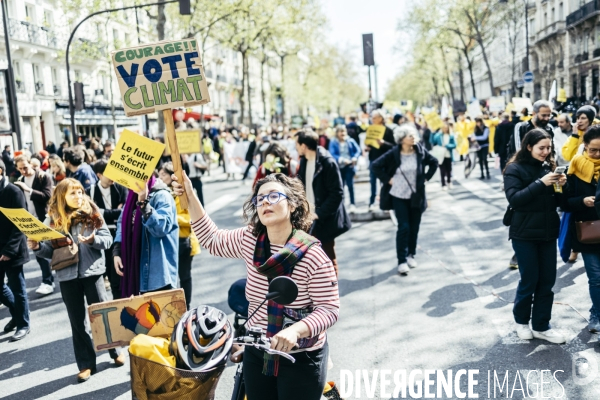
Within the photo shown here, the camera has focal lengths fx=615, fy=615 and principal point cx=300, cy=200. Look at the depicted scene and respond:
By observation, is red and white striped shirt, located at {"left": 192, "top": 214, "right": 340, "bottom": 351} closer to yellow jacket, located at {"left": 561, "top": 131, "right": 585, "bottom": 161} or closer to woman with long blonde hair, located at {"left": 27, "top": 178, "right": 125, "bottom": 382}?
woman with long blonde hair, located at {"left": 27, "top": 178, "right": 125, "bottom": 382}

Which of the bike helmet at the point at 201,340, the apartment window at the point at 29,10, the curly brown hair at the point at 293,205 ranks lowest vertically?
the bike helmet at the point at 201,340

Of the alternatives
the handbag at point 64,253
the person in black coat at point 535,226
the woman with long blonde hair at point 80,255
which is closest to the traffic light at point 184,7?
the woman with long blonde hair at point 80,255

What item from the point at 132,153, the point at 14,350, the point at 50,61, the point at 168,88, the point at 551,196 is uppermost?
the point at 50,61

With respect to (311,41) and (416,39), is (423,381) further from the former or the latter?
(416,39)

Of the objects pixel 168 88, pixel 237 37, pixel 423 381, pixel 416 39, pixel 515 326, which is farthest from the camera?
pixel 416 39

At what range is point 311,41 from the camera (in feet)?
140

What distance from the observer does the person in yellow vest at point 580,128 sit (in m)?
7.53

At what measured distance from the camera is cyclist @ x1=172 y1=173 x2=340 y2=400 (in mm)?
2754

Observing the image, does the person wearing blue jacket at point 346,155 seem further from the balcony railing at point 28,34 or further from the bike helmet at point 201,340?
the balcony railing at point 28,34

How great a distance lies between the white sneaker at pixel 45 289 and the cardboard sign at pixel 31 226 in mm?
3319

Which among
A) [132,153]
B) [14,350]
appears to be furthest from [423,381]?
[14,350]

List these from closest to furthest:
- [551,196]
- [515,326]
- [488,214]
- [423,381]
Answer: [423,381] < [551,196] < [515,326] < [488,214]

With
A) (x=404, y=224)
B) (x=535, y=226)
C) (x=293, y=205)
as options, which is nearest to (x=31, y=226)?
(x=293, y=205)

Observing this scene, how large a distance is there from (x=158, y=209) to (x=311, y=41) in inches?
1563
